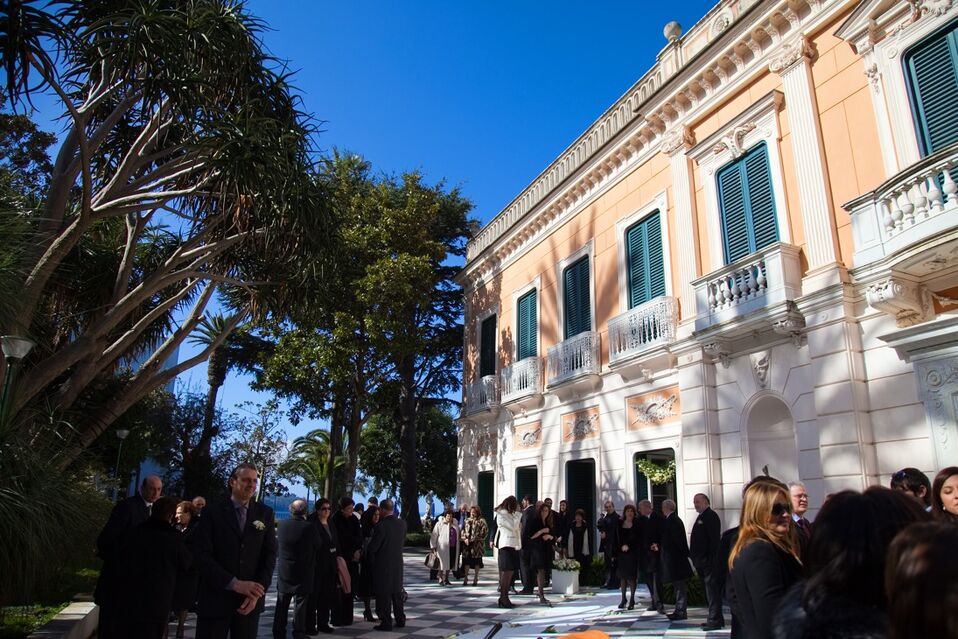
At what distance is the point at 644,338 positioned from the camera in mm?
12406

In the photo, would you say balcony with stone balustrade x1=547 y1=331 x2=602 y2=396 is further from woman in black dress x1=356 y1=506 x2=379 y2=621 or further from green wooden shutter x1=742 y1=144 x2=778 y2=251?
woman in black dress x1=356 y1=506 x2=379 y2=621

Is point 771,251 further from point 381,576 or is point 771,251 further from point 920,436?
point 381,576

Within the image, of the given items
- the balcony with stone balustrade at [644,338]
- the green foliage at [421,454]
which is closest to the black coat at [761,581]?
the balcony with stone balustrade at [644,338]

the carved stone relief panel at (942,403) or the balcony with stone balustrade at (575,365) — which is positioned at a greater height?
the balcony with stone balustrade at (575,365)

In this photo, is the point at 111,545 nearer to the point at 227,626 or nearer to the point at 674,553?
the point at 227,626

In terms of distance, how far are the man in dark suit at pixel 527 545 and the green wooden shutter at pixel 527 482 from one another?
469 cm

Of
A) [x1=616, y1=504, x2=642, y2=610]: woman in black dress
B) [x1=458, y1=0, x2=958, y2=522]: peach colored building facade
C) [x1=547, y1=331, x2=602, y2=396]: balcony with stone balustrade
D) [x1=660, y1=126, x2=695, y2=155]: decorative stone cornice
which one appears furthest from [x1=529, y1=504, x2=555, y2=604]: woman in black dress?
[x1=660, y1=126, x2=695, y2=155]: decorative stone cornice

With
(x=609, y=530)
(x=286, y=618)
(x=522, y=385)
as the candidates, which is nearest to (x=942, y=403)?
(x=609, y=530)

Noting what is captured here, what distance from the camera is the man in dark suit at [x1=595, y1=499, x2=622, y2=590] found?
1102 cm

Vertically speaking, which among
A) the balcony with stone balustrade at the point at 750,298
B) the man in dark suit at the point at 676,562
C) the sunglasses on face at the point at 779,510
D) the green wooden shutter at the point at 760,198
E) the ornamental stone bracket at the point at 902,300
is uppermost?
the green wooden shutter at the point at 760,198

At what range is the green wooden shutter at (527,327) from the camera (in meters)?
17.0

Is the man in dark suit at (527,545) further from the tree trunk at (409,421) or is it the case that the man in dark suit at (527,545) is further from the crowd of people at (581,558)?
the tree trunk at (409,421)

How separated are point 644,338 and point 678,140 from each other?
3789mm

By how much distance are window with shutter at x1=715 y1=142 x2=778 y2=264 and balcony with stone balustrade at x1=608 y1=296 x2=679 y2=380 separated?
4.99 ft
